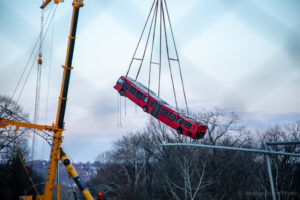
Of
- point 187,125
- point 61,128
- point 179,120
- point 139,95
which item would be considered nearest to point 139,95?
point 139,95

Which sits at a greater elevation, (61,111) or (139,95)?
A: (139,95)

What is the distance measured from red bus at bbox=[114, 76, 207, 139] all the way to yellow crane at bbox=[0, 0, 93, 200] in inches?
183

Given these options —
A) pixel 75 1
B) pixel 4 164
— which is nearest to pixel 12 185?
pixel 4 164

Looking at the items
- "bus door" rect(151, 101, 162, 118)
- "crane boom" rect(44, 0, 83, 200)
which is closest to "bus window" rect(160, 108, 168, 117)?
"bus door" rect(151, 101, 162, 118)

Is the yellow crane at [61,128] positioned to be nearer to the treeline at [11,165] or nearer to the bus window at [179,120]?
the bus window at [179,120]

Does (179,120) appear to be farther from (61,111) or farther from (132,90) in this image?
(61,111)

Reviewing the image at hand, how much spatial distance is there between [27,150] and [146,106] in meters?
24.9

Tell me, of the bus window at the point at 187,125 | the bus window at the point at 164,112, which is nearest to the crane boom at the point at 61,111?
the bus window at the point at 164,112

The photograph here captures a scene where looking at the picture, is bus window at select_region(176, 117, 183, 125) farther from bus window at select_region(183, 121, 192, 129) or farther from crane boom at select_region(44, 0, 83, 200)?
crane boom at select_region(44, 0, 83, 200)

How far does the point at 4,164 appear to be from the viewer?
32.5 meters

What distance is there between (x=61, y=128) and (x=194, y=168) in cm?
1604

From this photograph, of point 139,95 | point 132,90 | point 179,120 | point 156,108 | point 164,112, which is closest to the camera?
point 179,120

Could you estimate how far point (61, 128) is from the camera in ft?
57.5

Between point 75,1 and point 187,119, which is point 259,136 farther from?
point 75,1
